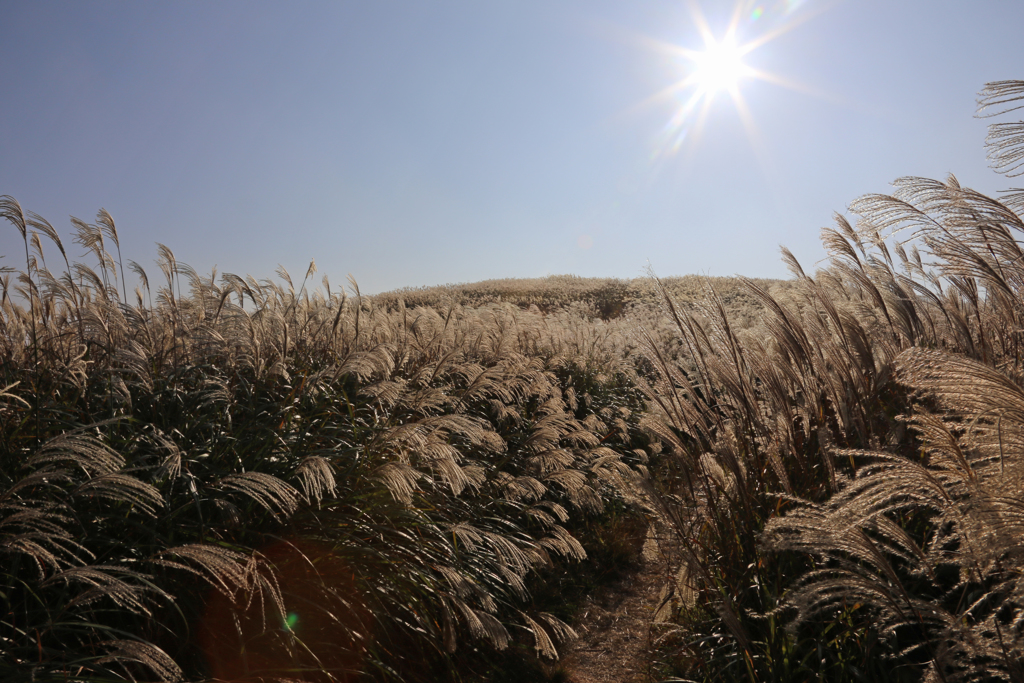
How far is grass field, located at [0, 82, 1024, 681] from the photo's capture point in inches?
67.0

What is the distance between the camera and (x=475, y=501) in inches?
153

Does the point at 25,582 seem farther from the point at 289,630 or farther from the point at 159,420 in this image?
the point at 159,420

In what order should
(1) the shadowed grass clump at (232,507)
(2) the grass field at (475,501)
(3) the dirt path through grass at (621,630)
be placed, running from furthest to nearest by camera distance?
(3) the dirt path through grass at (621,630) → (1) the shadowed grass clump at (232,507) → (2) the grass field at (475,501)

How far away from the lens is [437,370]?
3865 mm

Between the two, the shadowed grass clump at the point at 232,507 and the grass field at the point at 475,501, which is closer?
the grass field at the point at 475,501

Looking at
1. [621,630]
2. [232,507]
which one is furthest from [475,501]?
[232,507]

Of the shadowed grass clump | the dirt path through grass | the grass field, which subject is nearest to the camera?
the grass field

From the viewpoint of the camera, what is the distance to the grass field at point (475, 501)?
170 centimetres

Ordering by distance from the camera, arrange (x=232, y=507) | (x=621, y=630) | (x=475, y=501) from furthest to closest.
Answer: (x=475, y=501)
(x=621, y=630)
(x=232, y=507)

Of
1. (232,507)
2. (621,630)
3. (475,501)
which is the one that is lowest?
(621,630)

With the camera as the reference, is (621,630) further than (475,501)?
No

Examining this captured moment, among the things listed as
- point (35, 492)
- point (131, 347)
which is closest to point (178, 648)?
point (35, 492)

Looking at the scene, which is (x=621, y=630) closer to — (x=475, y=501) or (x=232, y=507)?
(x=475, y=501)

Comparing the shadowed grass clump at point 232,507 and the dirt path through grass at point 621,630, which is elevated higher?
the shadowed grass clump at point 232,507
